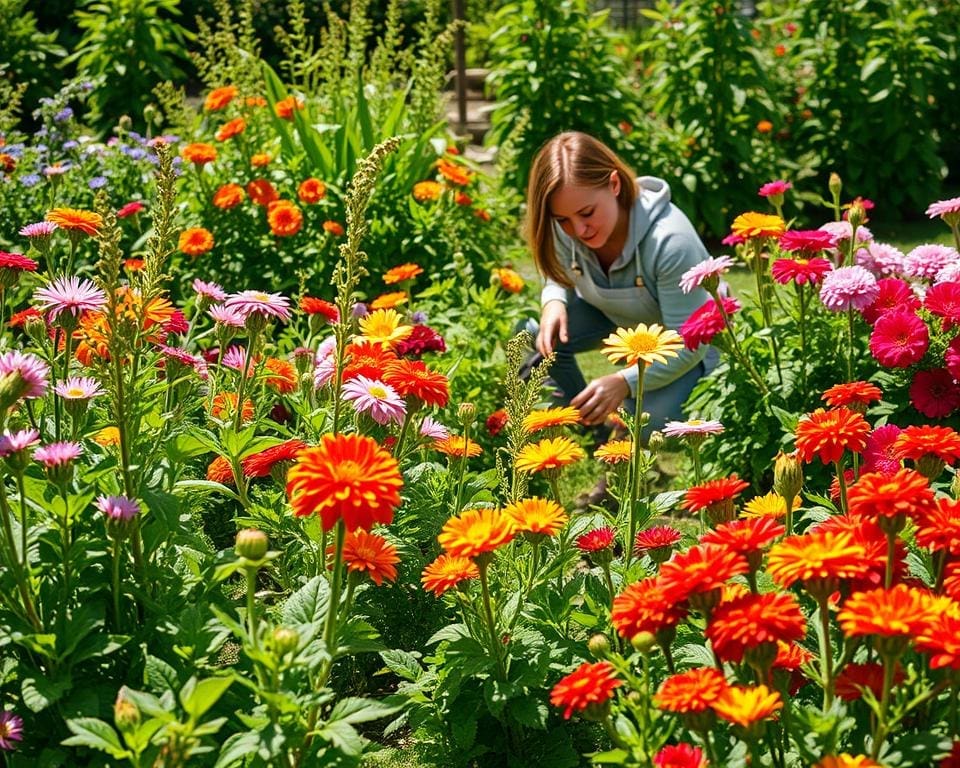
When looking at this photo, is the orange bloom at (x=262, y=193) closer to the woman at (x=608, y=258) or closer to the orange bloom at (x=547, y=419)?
the woman at (x=608, y=258)

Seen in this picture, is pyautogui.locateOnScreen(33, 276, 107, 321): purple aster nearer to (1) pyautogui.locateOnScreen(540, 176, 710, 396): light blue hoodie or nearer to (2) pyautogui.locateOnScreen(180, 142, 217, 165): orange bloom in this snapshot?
(1) pyautogui.locateOnScreen(540, 176, 710, 396): light blue hoodie

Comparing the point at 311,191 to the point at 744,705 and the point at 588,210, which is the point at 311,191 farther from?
the point at 744,705

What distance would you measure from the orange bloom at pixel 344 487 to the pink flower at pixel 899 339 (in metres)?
1.51

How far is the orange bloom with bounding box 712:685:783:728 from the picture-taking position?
1.43m

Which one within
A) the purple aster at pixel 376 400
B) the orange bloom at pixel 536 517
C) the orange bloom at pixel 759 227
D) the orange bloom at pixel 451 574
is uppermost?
the orange bloom at pixel 759 227

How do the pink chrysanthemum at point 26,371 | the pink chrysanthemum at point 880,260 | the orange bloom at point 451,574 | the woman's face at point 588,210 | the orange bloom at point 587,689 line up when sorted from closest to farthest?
the orange bloom at point 587,689 < the pink chrysanthemum at point 26,371 < the orange bloom at point 451,574 < the pink chrysanthemum at point 880,260 < the woman's face at point 588,210

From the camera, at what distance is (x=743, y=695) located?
1470mm

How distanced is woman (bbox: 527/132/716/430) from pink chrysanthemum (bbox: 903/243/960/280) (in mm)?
764

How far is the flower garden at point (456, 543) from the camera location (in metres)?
1.59

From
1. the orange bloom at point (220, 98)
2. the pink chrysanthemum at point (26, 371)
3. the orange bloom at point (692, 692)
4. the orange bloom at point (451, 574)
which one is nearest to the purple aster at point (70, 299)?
the pink chrysanthemum at point (26, 371)

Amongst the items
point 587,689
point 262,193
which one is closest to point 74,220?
point 587,689

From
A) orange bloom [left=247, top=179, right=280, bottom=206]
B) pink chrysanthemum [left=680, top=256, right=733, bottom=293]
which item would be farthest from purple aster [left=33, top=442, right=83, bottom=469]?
orange bloom [left=247, top=179, right=280, bottom=206]

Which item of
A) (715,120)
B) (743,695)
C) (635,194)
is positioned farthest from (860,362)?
(715,120)

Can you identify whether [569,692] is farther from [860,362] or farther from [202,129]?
[202,129]
